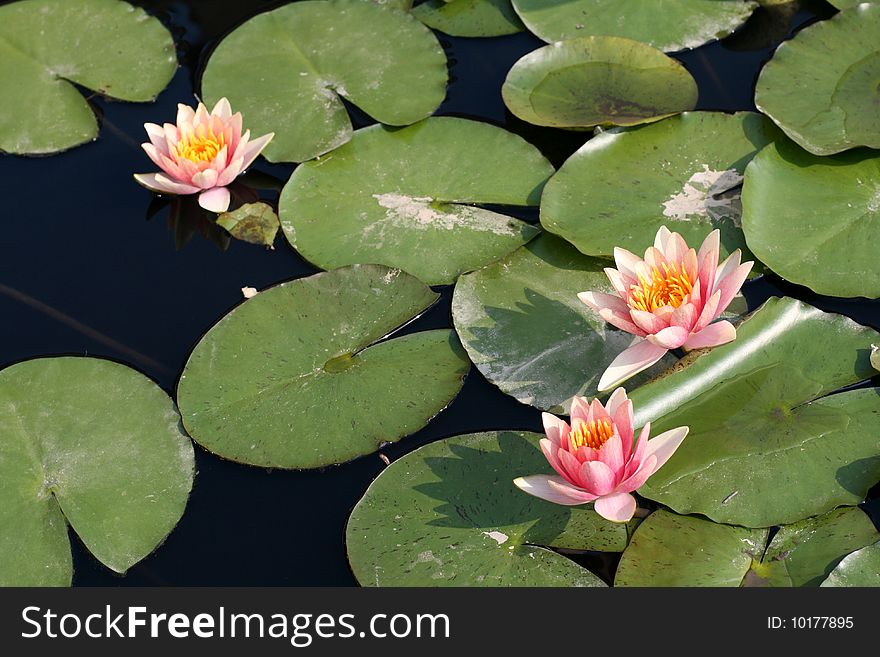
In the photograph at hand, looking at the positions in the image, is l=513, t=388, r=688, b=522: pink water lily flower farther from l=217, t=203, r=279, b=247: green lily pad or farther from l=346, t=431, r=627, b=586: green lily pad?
l=217, t=203, r=279, b=247: green lily pad

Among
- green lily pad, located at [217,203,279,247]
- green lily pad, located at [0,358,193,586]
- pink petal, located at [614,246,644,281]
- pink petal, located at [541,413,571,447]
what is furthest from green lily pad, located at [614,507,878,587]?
green lily pad, located at [217,203,279,247]

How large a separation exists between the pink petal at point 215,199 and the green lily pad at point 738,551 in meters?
2.09

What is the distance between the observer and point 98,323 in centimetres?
347

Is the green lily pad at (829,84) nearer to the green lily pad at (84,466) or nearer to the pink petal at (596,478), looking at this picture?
the pink petal at (596,478)

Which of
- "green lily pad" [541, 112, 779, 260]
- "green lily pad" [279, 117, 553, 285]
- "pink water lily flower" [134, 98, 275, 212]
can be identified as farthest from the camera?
"pink water lily flower" [134, 98, 275, 212]

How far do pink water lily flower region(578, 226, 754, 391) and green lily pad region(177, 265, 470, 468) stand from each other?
1.85 ft

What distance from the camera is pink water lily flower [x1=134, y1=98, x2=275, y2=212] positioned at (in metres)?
3.66

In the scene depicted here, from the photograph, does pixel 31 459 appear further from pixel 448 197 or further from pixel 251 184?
pixel 448 197

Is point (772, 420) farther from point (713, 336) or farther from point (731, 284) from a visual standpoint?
point (731, 284)

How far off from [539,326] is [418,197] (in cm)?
80

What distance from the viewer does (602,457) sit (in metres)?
2.53

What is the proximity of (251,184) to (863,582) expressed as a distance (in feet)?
8.96

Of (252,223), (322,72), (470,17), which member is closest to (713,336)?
(252,223)

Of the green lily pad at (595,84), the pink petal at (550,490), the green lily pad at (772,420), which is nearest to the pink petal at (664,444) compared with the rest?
the green lily pad at (772,420)
